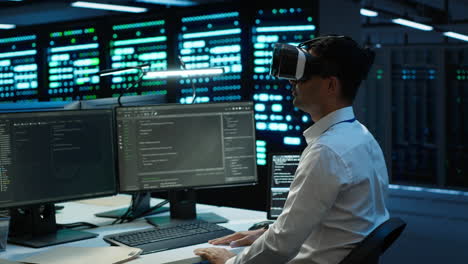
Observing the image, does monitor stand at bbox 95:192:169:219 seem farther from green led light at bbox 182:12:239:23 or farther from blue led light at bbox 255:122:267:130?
green led light at bbox 182:12:239:23

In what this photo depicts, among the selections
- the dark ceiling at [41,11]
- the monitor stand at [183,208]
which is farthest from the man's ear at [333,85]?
the dark ceiling at [41,11]

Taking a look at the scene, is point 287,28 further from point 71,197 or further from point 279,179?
point 71,197

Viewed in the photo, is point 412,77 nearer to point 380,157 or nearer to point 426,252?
point 426,252

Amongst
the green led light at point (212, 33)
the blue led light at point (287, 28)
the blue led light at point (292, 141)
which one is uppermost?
the green led light at point (212, 33)

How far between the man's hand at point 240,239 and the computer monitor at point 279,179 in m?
0.30

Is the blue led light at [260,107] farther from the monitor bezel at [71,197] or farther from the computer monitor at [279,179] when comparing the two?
the monitor bezel at [71,197]

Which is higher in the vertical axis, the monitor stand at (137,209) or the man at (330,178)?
the man at (330,178)

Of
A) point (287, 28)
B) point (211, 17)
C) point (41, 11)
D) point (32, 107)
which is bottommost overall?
point (32, 107)

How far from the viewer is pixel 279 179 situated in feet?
8.09

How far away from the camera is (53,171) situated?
88.1 inches

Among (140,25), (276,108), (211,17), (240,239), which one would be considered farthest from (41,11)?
(240,239)

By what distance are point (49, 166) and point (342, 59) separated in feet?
3.88

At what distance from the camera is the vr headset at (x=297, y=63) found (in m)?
1.70

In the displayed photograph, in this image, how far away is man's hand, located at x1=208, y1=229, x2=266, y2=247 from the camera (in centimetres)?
211
